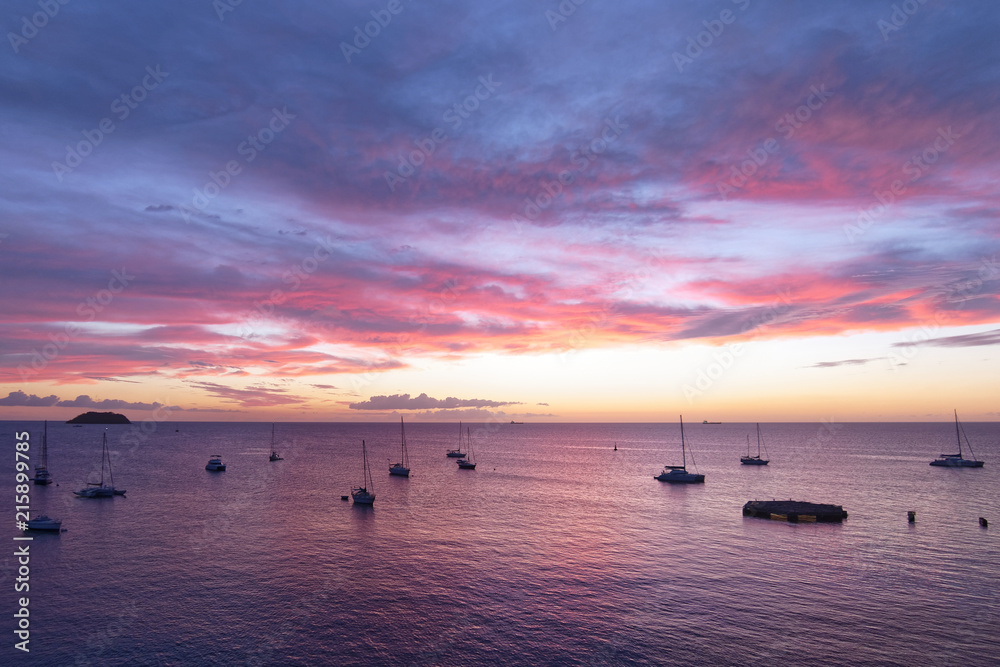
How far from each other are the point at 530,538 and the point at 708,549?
24639 mm

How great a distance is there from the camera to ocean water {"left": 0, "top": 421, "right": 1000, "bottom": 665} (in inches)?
1695

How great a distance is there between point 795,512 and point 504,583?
57414 mm

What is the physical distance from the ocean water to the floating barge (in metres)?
2.33

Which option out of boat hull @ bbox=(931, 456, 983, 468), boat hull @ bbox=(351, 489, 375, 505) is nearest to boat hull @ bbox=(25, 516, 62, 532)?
boat hull @ bbox=(351, 489, 375, 505)

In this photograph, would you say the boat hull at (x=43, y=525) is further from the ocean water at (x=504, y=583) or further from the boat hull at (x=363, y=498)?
the boat hull at (x=363, y=498)

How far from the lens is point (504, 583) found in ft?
191

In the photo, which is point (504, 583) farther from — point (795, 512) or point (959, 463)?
point (959, 463)

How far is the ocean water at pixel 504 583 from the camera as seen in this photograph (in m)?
43.1

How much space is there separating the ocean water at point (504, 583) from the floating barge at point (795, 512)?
7.64 ft

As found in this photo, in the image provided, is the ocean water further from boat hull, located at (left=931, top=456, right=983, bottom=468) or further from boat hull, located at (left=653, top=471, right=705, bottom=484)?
boat hull, located at (left=931, top=456, right=983, bottom=468)

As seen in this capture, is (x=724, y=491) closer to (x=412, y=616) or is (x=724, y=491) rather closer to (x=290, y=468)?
(x=412, y=616)

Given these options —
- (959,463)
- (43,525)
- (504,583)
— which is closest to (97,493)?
(43,525)

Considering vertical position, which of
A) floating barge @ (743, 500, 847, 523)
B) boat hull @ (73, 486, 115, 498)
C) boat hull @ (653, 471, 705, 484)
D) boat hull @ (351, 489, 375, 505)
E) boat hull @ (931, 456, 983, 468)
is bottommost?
boat hull @ (931, 456, 983, 468)

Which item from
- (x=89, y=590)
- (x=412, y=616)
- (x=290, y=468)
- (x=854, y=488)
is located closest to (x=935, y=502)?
(x=854, y=488)
